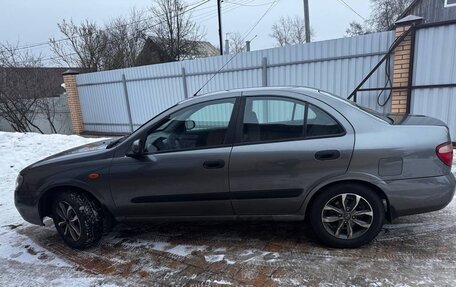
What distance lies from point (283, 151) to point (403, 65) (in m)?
4.79

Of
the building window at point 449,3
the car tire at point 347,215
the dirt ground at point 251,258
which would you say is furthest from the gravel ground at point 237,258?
the building window at point 449,3

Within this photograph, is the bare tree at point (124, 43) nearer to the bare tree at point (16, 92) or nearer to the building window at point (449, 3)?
the bare tree at point (16, 92)

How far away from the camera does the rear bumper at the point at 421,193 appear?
2736 mm

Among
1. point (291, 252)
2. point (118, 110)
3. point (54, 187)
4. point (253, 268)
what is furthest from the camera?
point (118, 110)

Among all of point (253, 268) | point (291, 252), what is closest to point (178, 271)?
point (253, 268)

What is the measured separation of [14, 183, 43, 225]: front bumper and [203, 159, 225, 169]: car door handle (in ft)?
6.44

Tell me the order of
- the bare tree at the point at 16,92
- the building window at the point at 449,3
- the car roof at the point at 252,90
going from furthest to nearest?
the building window at the point at 449,3 < the bare tree at the point at 16,92 < the car roof at the point at 252,90

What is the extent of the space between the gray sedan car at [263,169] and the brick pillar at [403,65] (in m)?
3.56

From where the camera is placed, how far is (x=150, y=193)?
3.18m

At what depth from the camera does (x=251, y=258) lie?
2986mm

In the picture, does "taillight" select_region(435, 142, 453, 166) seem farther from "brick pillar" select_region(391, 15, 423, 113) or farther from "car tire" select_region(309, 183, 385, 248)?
"brick pillar" select_region(391, 15, 423, 113)

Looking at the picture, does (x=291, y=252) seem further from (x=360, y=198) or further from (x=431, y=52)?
(x=431, y=52)

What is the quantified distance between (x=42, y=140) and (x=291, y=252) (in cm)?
803

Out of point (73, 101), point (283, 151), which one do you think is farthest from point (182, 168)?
point (73, 101)
